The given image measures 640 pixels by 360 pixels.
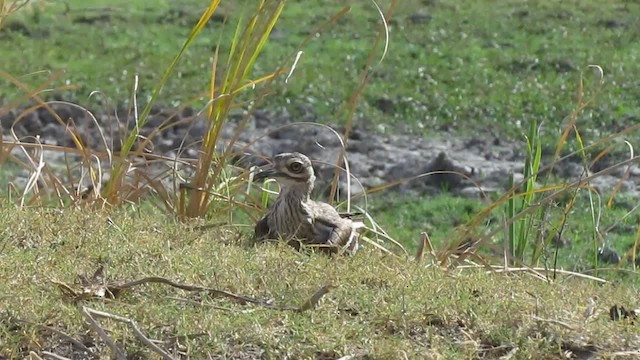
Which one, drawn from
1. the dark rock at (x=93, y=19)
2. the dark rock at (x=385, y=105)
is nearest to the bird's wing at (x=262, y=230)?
the dark rock at (x=385, y=105)

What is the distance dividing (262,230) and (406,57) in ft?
31.9

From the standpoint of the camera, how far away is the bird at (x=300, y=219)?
6031 mm

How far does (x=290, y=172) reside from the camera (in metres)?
6.45

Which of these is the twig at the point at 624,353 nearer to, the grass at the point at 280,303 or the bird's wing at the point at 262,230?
the grass at the point at 280,303

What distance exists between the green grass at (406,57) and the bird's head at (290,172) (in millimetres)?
7162

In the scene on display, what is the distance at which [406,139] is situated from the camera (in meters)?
13.5

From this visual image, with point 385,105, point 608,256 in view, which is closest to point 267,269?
point 608,256

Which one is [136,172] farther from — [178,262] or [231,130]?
[231,130]

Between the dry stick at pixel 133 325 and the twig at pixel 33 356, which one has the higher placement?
the dry stick at pixel 133 325

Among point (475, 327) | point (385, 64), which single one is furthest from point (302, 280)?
point (385, 64)

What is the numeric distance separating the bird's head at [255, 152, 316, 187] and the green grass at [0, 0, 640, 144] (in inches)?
282

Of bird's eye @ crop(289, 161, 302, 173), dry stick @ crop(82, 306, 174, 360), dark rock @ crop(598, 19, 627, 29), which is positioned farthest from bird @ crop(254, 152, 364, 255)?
dark rock @ crop(598, 19, 627, 29)

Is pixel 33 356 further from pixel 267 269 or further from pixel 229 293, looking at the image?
pixel 267 269

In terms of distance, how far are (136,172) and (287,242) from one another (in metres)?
1.43
